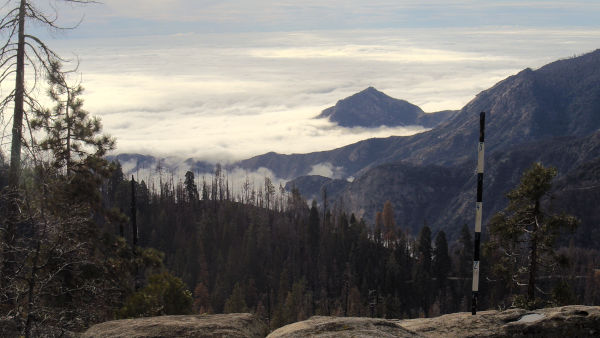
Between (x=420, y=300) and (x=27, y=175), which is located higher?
(x=27, y=175)

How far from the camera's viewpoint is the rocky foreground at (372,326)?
1752cm

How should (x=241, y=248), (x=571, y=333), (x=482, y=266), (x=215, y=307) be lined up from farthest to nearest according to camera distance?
(x=241, y=248) < (x=482, y=266) < (x=215, y=307) < (x=571, y=333)

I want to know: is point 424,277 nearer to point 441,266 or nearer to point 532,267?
point 441,266

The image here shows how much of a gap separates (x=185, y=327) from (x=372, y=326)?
236 inches

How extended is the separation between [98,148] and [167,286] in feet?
36.7

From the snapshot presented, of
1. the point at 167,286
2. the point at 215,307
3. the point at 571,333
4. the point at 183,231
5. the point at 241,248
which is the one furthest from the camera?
the point at 183,231

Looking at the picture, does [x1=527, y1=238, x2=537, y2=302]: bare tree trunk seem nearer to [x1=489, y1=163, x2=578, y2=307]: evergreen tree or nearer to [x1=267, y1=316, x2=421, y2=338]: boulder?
[x1=489, y1=163, x2=578, y2=307]: evergreen tree

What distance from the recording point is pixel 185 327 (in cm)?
1806

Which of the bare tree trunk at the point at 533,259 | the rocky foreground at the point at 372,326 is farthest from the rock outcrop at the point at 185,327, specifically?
the bare tree trunk at the point at 533,259

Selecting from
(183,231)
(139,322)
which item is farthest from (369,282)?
(139,322)

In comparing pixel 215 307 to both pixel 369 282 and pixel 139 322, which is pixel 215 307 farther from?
pixel 139 322

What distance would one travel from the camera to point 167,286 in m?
40.5

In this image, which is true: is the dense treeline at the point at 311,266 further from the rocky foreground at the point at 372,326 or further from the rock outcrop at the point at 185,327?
the rock outcrop at the point at 185,327

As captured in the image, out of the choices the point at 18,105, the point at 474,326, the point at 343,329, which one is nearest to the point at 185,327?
the point at 343,329
